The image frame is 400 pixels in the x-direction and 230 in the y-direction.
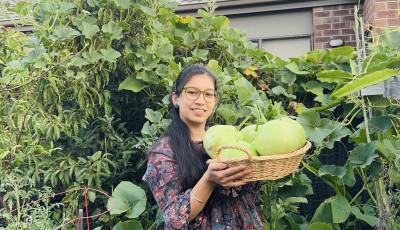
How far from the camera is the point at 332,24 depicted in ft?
17.7

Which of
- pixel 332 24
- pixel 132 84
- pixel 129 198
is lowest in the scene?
pixel 129 198

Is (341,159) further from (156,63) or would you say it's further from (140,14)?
(140,14)

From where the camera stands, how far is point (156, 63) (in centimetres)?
266

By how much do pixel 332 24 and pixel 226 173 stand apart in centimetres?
450

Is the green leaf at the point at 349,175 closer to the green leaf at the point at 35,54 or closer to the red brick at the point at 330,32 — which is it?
the green leaf at the point at 35,54

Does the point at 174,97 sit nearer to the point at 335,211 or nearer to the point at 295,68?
the point at 335,211

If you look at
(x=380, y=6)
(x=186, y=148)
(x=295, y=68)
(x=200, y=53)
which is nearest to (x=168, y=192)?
(x=186, y=148)

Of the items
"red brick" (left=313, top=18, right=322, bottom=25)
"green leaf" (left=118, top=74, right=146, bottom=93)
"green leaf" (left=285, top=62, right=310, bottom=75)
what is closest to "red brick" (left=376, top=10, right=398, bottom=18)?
"red brick" (left=313, top=18, right=322, bottom=25)

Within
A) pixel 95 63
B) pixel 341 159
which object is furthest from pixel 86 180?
pixel 341 159

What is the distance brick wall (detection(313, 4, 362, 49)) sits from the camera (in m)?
5.33

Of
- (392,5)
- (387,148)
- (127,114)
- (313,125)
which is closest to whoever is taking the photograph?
(387,148)

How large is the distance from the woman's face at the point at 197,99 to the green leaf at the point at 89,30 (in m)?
0.93

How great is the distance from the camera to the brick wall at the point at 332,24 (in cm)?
533

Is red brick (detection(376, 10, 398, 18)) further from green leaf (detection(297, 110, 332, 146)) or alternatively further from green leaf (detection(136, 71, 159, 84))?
green leaf (detection(136, 71, 159, 84))
